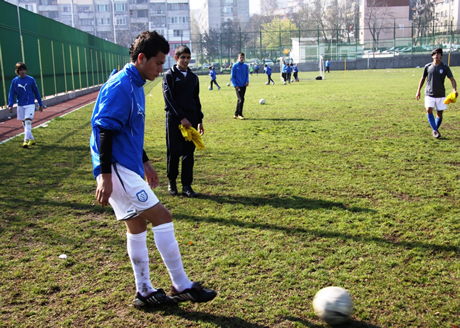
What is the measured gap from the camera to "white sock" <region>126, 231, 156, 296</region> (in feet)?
10.8

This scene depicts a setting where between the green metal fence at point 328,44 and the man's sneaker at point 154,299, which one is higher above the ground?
the green metal fence at point 328,44

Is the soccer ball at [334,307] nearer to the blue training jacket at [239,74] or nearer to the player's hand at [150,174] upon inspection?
the player's hand at [150,174]

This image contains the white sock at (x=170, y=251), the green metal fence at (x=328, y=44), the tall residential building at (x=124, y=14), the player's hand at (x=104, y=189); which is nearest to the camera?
the player's hand at (x=104, y=189)

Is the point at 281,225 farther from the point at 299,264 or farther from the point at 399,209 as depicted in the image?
the point at 399,209

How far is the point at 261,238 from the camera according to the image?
464 cm

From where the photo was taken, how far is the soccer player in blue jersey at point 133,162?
2947mm

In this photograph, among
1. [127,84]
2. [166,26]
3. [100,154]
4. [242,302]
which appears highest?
[166,26]

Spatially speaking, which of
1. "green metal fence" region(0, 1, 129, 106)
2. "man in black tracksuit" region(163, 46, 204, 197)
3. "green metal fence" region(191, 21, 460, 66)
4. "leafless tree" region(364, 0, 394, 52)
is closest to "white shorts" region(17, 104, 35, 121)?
"man in black tracksuit" region(163, 46, 204, 197)

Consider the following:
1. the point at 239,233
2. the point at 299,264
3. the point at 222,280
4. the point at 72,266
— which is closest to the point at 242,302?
the point at 222,280

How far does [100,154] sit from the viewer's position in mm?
2947

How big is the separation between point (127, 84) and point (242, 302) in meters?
1.85

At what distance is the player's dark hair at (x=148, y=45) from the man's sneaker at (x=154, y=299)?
5.77 ft

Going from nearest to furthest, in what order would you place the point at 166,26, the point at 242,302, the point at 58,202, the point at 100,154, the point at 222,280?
the point at 100,154 < the point at 242,302 < the point at 222,280 < the point at 58,202 < the point at 166,26

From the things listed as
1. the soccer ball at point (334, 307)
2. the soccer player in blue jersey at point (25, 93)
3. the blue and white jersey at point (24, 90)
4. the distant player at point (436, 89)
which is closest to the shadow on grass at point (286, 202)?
the soccer ball at point (334, 307)
